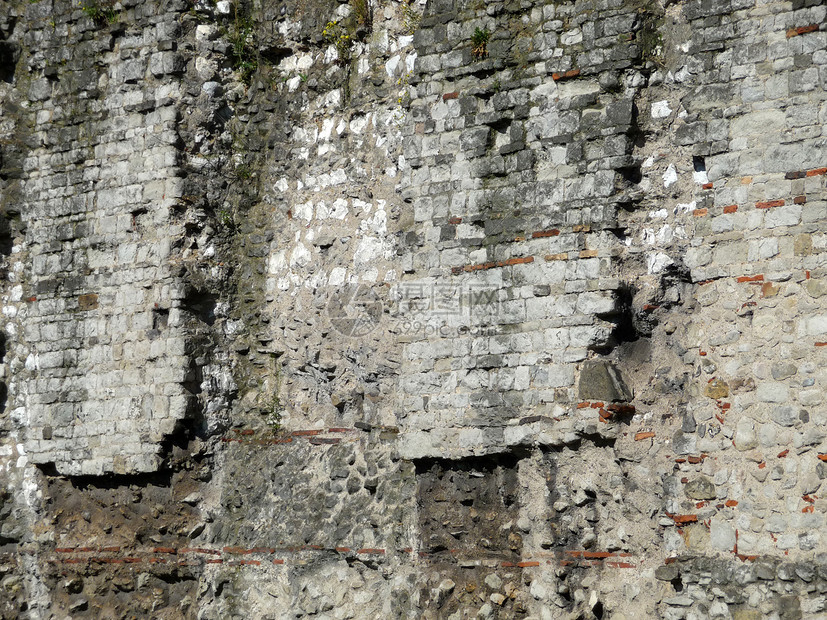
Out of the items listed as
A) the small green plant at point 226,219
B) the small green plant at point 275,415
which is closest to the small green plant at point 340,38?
the small green plant at point 226,219

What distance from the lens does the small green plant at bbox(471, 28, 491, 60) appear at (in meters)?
6.97

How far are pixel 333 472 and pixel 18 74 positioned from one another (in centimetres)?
401

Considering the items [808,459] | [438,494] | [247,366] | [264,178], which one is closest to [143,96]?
[264,178]

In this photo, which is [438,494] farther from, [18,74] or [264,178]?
[18,74]

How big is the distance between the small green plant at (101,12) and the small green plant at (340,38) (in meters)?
1.62

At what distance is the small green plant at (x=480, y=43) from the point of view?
697cm

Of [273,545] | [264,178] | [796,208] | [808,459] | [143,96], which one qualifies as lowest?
[273,545]

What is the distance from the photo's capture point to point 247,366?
7.78 metres

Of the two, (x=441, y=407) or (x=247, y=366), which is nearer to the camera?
(x=441, y=407)

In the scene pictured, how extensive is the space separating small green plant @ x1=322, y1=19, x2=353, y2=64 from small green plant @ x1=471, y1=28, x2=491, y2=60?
3.67 feet

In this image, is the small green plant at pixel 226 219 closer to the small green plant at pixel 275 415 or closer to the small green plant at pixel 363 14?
the small green plant at pixel 275 415

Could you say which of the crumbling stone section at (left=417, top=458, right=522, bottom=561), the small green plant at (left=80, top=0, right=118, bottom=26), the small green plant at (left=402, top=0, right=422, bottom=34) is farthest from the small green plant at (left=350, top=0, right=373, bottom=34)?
the crumbling stone section at (left=417, top=458, right=522, bottom=561)

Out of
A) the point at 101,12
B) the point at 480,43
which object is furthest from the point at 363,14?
the point at 101,12

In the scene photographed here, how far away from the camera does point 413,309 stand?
6984 mm
